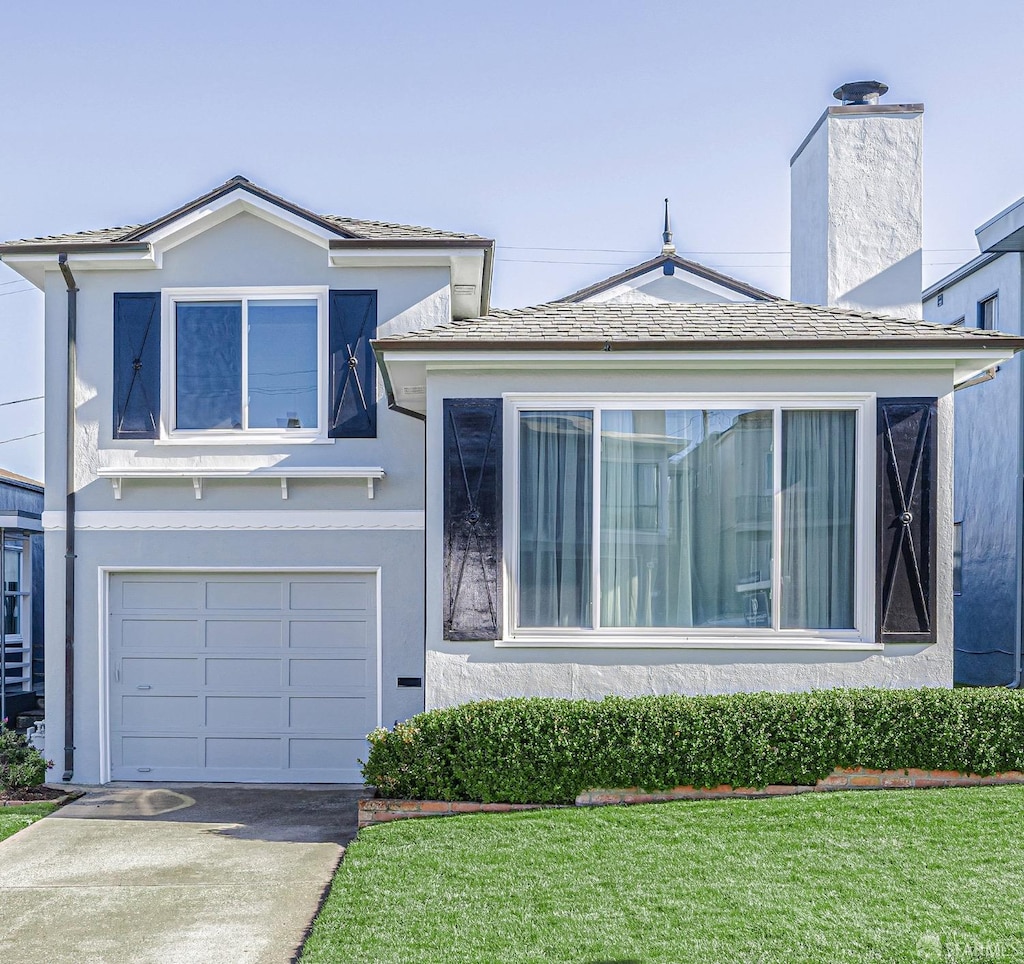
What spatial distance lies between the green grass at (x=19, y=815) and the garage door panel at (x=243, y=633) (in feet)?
7.20

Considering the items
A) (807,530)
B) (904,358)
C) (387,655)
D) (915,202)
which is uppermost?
(915,202)

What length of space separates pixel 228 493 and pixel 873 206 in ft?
24.8

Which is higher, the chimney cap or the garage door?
the chimney cap

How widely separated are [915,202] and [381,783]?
8333 mm

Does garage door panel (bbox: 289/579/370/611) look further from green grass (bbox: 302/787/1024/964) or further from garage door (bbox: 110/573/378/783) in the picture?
green grass (bbox: 302/787/1024/964)

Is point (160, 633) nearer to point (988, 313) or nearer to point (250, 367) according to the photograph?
point (250, 367)

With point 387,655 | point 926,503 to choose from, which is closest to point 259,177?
point 387,655

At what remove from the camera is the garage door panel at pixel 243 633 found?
11000 millimetres

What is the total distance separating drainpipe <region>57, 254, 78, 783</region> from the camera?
10797 mm

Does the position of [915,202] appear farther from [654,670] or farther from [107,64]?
[107,64]

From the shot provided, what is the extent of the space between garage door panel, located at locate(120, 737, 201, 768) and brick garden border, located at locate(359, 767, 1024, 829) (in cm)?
341

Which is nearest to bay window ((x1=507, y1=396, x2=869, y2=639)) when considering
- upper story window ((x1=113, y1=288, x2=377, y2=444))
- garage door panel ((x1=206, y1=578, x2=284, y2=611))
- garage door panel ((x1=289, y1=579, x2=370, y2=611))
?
garage door panel ((x1=289, y1=579, x2=370, y2=611))

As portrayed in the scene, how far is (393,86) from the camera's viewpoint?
44.9 ft

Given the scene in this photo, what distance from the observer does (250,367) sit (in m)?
10.9
